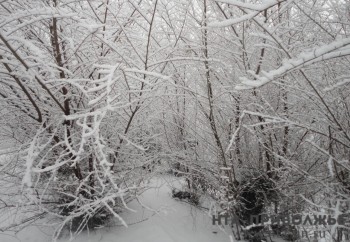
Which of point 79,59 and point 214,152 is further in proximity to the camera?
point 214,152

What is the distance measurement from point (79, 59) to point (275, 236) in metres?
2.81

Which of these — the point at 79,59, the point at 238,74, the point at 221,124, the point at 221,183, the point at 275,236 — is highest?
the point at 79,59

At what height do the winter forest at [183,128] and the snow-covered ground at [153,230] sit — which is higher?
the winter forest at [183,128]

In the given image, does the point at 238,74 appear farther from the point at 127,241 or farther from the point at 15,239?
the point at 15,239

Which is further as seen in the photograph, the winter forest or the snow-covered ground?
the snow-covered ground

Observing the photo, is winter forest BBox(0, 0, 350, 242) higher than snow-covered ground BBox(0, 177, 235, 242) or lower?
higher

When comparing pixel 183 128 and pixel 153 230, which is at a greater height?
pixel 183 128

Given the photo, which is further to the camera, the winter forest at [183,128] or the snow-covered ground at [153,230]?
the snow-covered ground at [153,230]

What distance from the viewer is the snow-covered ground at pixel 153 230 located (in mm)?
2910

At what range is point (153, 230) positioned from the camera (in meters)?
3.04

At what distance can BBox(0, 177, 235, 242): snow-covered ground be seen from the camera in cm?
291

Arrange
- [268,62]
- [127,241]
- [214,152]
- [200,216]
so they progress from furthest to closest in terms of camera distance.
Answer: [200,216] < [214,152] < [127,241] < [268,62]

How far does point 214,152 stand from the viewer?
310cm

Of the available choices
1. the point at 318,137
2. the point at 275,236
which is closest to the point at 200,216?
the point at 275,236
